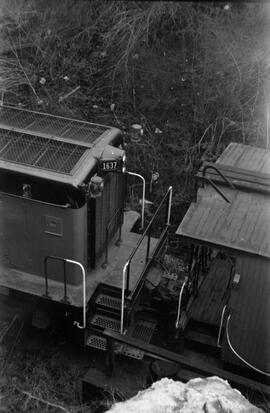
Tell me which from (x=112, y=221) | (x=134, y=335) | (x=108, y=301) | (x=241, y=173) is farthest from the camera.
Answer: (x=112, y=221)

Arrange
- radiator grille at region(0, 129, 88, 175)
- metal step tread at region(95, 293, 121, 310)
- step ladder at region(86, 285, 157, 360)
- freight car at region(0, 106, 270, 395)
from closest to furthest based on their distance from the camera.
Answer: freight car at region(0, 106, 270, 395)
radiator grille at region(0, 129, 88, 175)
step ladder at region(86, 285, 157, 360)
metal step tread at region(95, 293, 121, 310)

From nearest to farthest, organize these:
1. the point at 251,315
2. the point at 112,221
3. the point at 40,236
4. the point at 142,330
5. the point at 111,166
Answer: the point at 251,315 < the point at 111,166 < the point at 40,236 < the point at 142,330 < the point at 112,221

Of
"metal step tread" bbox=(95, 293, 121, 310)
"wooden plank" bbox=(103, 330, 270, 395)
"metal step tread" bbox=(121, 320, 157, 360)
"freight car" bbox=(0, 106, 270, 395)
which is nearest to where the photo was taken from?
"wooden plank" bbox=(103, 330, 270, 395)

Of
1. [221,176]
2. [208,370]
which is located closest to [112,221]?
[221,176]

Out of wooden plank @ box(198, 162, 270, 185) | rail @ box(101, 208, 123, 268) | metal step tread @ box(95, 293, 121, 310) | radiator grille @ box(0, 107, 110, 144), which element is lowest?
metal step tread @ box(95, 293, 121, 310)

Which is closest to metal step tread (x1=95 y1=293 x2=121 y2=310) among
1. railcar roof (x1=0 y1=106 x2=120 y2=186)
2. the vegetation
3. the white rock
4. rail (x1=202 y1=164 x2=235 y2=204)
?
railcar roof (x1=0 y1=106 x2=120 y2=186)

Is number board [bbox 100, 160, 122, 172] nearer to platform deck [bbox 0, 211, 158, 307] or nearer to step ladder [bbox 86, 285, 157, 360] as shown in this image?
platform deck [bbox 0, 211, 158, 307]

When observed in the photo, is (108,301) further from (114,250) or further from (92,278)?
(114,250)
